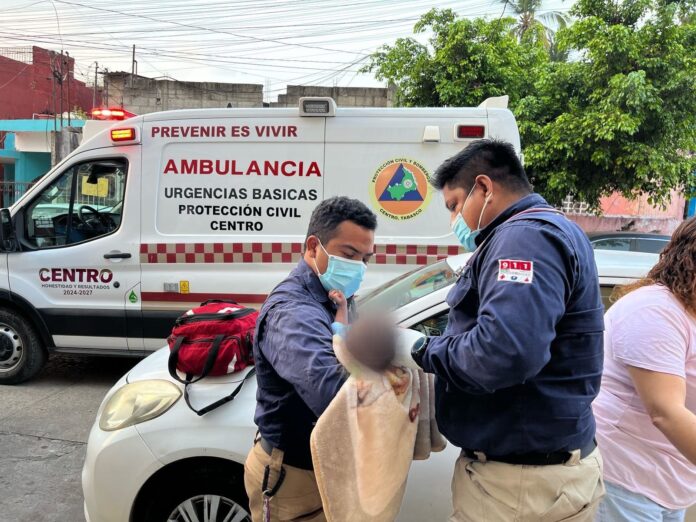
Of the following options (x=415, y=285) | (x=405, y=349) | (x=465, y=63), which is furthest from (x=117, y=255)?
(x=465, y=63)

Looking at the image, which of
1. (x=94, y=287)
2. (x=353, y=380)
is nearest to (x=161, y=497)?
(x=353, y=380)

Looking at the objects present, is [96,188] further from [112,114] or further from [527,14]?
[527,14]

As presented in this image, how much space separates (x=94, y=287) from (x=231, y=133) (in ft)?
5.90

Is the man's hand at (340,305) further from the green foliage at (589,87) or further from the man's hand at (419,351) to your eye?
the green foliage at (589,87)

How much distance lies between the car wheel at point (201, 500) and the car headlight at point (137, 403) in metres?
0.29

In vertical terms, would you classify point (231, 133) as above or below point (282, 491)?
above

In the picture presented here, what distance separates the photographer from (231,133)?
431 cm

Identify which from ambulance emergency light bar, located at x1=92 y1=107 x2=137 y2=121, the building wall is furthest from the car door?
the building wall

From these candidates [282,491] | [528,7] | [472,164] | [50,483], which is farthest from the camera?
[528,7]

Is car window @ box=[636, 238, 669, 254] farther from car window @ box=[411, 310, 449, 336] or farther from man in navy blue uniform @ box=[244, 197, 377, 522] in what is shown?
man in navy blue uniform @ box=[244, 197, 377, 522]

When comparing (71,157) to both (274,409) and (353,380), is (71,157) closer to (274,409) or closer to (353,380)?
(274,409)

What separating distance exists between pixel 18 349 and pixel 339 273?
14.6 ft

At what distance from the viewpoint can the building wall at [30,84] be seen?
67.2ft

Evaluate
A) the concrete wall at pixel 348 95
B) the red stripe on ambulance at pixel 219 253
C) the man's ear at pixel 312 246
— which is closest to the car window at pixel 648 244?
the red stripe on ambulance at pixel 219 253
